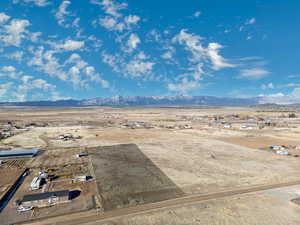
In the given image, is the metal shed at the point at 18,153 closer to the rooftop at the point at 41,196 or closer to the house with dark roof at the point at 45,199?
the rooftop at the point at 41,196

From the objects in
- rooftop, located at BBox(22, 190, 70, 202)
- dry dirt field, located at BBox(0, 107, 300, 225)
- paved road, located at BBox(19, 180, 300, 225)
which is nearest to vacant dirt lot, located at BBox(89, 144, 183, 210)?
dry dirt field, located at BBox(0, 107, 300, 225)

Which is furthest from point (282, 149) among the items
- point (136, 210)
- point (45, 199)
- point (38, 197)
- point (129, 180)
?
point (38, 197)

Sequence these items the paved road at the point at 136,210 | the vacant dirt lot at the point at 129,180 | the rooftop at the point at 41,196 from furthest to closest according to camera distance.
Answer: the vacant dirt lot at the point at 129,180, the rooftop at the point at 41,196, the paved road at the point at 136,210

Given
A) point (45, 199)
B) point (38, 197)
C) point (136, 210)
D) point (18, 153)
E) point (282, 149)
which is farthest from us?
point (282, 149)

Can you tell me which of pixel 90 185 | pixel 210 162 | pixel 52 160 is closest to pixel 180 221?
pixel 90 185

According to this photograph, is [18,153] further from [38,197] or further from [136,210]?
[136,210]

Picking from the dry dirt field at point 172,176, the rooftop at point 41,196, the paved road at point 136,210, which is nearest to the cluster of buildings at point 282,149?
the dry dirt field at point 172,176

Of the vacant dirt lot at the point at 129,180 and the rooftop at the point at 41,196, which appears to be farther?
the vacant dirt lot at the point at 129,180

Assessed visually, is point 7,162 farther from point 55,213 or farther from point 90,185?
point 55,213

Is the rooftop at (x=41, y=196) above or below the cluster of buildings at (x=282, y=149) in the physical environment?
below
